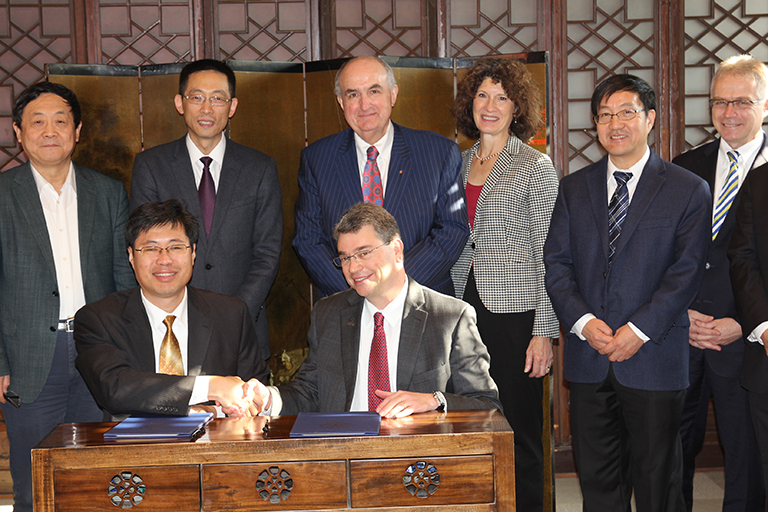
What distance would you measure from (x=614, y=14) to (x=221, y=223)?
264cm

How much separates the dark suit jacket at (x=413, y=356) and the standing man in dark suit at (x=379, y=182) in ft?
1.57

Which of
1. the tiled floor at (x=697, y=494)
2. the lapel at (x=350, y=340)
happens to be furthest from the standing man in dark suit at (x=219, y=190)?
the tiled floor at (x=697, y=494)

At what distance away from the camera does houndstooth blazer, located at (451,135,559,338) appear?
2850mm

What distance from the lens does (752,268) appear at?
7.97 feet

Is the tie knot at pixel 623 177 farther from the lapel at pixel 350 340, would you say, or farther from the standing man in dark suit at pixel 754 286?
the lapel at pixel 350 340

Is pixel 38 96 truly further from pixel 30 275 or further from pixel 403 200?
pixel 403 200

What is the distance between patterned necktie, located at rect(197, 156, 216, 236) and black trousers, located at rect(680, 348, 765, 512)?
207cm

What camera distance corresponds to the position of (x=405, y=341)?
215 cm

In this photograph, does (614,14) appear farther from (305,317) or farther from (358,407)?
(358,407)

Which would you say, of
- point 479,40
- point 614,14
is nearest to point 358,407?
point 479,40

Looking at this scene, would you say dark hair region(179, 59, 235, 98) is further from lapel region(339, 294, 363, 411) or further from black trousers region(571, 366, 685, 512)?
black trousers region(571, 366, 685, 512)

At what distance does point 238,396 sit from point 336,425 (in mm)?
473

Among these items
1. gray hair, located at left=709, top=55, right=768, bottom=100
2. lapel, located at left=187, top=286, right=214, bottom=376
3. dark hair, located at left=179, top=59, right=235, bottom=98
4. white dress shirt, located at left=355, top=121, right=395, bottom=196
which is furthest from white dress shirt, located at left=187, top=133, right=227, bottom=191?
gray hair, located at left=709, top=55, right=768, bottom=100

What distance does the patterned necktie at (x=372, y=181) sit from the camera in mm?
2857
